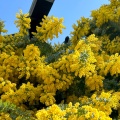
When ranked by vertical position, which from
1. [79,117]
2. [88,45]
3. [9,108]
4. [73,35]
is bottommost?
[79,117]

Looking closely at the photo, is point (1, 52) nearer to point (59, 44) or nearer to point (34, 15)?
point (59, 44)

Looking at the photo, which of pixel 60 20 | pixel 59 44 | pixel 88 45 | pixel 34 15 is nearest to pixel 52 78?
pixel 88 45

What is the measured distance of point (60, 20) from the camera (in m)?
6.75

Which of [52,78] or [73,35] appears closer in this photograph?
[52,78]

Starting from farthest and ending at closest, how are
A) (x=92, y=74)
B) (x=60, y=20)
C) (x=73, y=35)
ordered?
(x=73, y=35) < (x=60, y=20) < (x=92, y=74)

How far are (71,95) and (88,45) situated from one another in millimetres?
813

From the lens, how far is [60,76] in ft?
19.4

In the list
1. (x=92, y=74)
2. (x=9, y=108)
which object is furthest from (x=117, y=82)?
(x=9, y=108)

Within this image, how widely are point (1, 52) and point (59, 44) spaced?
1.26 metres

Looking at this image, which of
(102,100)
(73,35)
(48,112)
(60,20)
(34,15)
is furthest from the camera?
(34,15)

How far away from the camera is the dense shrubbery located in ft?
17.1

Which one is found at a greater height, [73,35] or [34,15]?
[34,15]

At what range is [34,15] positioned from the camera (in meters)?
9.08

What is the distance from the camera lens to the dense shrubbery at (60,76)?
17.1ft
